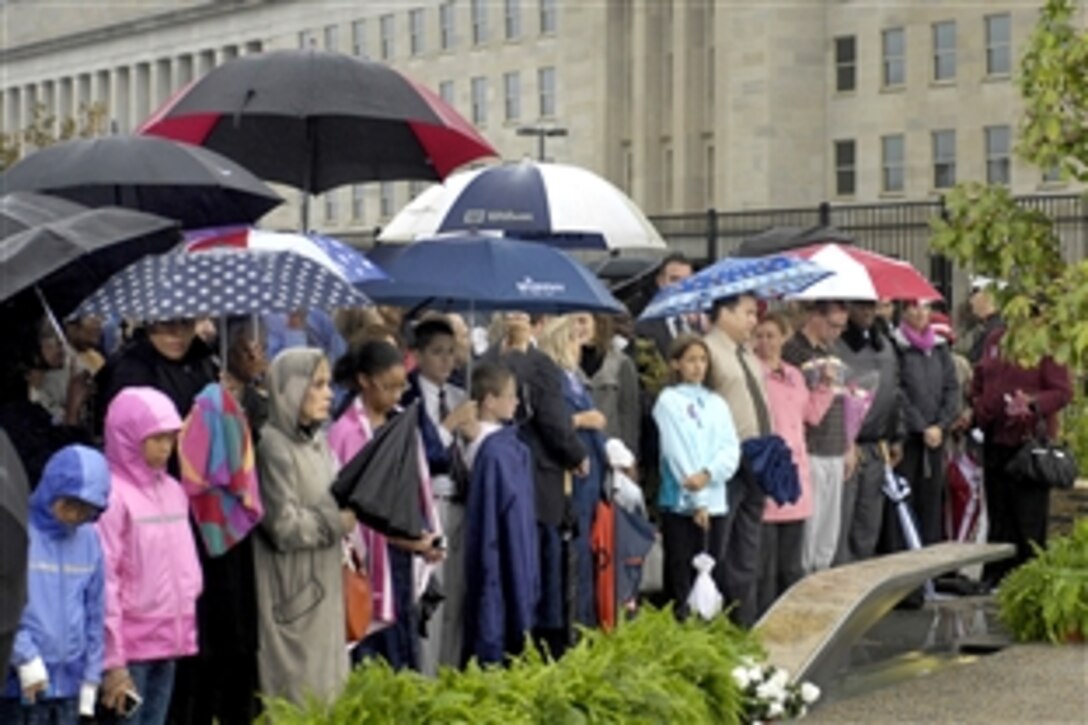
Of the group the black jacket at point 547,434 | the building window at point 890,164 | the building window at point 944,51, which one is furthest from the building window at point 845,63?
the black jacket at point 547,434

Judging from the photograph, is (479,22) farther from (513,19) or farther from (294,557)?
(294,557)

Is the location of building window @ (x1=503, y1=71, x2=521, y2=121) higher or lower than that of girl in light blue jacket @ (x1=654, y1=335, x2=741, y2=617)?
higher

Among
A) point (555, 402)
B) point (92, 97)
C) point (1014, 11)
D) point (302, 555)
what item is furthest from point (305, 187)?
point (92, 97)

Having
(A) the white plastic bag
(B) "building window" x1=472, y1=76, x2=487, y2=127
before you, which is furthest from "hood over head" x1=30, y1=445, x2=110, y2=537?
(B) "building window" x1=472, y1=76, x2=487, y2=127

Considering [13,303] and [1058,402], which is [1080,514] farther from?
[13,303]

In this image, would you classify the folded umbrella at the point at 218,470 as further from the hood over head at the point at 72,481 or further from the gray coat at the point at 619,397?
the gray coat at the point at 619,397

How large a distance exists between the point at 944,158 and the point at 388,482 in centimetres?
6657

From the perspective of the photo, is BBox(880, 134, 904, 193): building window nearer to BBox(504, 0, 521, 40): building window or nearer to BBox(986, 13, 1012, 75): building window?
BBox(986, 13, 1012, 75): building window

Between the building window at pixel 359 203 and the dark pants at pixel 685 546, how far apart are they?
3428 inches

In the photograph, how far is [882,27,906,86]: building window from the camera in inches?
3066

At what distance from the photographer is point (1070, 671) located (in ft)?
48.4

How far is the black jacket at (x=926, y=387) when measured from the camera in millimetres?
19047

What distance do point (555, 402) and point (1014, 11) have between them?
202 ft

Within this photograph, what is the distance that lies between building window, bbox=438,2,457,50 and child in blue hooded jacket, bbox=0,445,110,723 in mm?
89937
